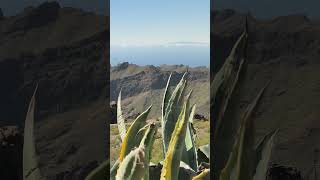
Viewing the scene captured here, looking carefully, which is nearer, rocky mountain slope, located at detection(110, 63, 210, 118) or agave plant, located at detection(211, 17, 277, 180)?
agave plant, located at detection(211, 17, 277, 180)

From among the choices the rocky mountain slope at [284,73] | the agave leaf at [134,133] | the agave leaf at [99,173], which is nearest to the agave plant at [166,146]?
the agave leaf at [134,133]

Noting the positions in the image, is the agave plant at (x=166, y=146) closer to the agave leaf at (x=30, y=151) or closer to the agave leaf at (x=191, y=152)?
the agave leaf at (x=191, y=152)

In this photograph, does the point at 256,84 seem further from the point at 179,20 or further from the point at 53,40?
the point at 179,20

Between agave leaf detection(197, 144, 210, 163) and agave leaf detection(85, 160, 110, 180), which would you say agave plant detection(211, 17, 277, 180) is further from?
agave leaf detection(197, 144, 210, 163)

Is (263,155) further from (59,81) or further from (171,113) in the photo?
(59,81)

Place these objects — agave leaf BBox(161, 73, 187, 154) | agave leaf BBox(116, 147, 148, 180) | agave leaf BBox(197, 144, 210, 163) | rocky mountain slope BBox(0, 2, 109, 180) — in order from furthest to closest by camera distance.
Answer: agave leaf BBox(197, 144, 210, 163)
agave leaf BBox(161, 73, 187, 154)
agave leaf BBox(116, 147, 148, 180)
rocky mountain slope BBox(0, 2, 109, 180)

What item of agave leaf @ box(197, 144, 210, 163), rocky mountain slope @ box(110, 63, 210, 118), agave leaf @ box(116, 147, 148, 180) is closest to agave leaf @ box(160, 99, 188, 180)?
agave leaf @ box(116, 147, 148, 180)

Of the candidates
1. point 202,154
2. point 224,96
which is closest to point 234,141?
→ point 224,96
